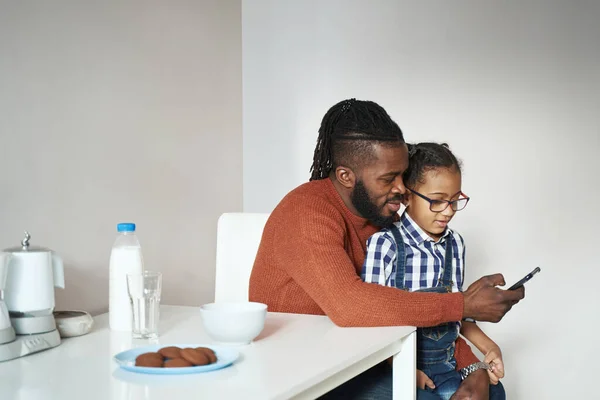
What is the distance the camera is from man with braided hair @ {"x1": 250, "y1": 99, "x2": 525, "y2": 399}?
5.23 ft

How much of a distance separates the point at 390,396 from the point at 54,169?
3.57 ft

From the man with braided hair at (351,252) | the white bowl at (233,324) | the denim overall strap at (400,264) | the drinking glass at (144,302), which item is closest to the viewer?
the white bowl at (233,324)

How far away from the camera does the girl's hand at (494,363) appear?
6.13 feet

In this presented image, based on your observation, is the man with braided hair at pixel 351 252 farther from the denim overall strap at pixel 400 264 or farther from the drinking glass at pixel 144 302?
the drinking glass at pixel 144 302

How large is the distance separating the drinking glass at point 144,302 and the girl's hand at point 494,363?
876 mm

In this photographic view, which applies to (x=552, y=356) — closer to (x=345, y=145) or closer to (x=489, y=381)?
(x=489, y=381)

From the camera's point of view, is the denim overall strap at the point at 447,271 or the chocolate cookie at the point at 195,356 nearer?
the chocolate cookie at the point at 195,356

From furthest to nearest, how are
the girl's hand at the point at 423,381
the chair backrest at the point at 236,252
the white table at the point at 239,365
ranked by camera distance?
the chair backrest at the point at 236,252 < the girl's hand at the point at 423,381 < the white table at the point at 239,365

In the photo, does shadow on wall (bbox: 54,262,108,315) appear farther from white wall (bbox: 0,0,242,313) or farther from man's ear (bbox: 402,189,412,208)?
man's ear (bbox: 402,189,412,208)

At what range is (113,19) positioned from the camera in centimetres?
230

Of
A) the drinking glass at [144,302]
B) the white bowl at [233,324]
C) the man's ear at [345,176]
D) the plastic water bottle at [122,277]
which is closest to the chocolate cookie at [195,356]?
the white bowl at [233,324]

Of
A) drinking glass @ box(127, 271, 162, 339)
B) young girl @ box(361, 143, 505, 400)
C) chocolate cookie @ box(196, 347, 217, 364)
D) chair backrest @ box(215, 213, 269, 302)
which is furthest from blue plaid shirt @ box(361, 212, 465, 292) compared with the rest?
chocolate cookie @ box(196, 347, 217, 364)

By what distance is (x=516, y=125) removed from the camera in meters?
2.77

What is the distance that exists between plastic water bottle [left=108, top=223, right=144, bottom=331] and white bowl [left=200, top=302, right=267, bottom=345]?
0.26m
